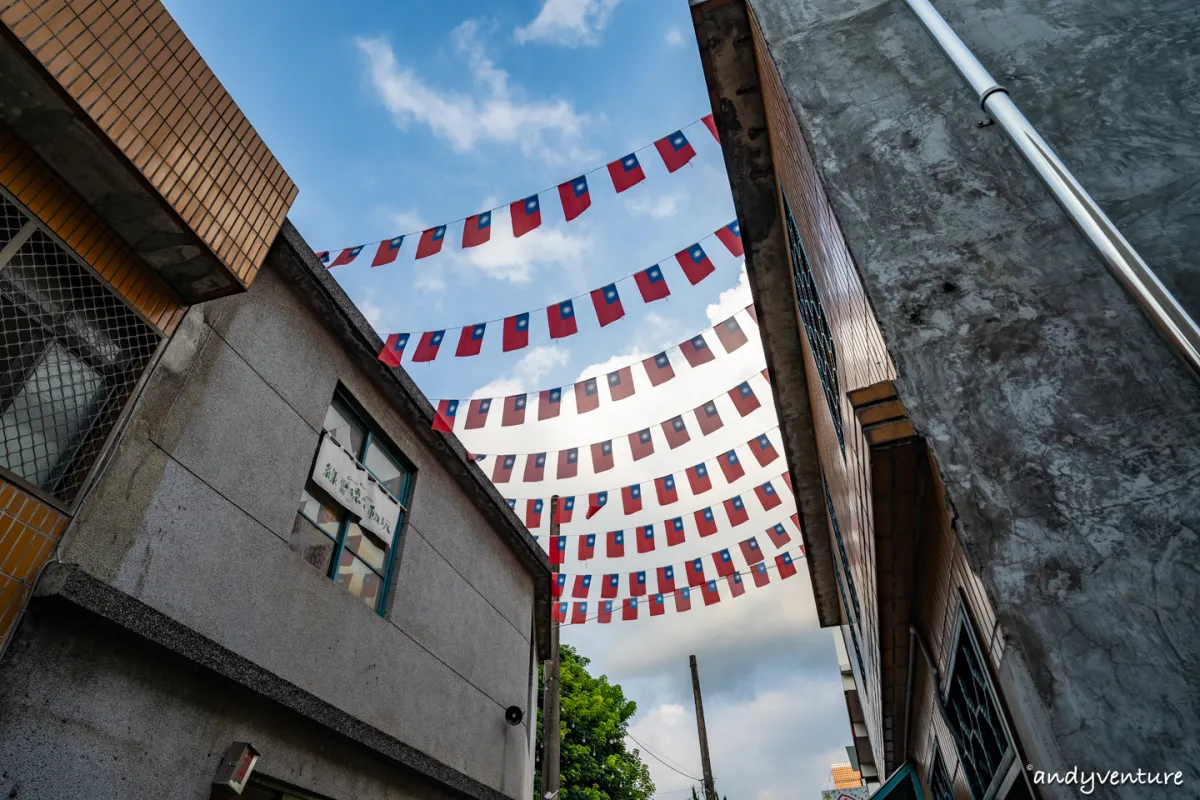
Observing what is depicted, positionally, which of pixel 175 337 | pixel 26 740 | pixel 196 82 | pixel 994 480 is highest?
pixel 196 82

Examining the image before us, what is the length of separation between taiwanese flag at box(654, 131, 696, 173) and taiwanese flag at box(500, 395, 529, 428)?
4.00 metres

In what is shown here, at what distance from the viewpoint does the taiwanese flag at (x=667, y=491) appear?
1196 centimetres

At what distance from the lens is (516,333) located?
28.3 feet

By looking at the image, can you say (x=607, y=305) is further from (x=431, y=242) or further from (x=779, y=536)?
(x=779, y=536)

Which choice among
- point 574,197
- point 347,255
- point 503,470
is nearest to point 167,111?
point 347,255

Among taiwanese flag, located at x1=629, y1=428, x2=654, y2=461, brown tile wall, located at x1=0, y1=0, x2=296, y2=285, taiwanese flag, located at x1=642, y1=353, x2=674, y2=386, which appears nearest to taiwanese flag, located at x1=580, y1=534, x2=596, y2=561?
taiwanese flag, located at x1=629, y1=428, x2=654, y2=461

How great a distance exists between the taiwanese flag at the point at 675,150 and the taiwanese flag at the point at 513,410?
400 centimetres

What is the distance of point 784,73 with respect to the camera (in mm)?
4441

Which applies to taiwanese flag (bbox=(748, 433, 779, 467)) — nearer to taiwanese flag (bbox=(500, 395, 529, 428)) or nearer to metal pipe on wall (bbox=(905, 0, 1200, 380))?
taiwanese flag (bbox=(500, 395, 529, 428))

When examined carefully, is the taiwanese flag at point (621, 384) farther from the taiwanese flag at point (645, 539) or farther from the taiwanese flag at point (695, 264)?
the taiwanese flag at point (645, 539)

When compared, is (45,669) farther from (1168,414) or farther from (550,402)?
(550,402)

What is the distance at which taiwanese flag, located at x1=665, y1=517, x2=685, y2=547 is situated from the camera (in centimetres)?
1263

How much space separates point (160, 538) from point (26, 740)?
4.26 feet

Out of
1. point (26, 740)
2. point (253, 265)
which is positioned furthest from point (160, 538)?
point (253, 265)
